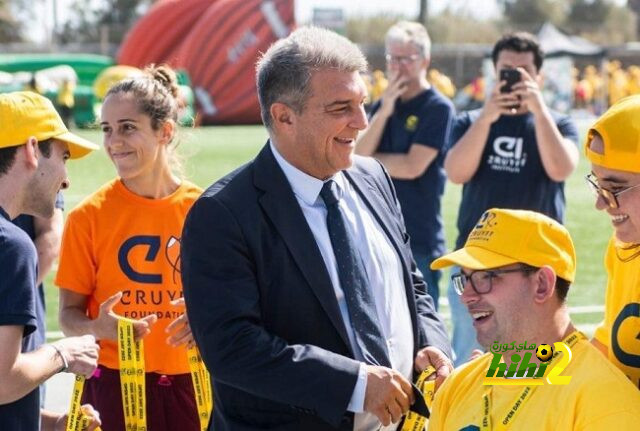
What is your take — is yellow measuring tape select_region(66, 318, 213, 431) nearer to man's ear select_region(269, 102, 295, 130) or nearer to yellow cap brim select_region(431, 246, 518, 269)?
man's ear select_region(269, 102, 295, 130)

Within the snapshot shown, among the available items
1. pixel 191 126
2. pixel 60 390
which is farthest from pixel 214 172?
pixel 191 126

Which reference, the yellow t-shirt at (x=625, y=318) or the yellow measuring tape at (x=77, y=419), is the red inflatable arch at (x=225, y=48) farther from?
the yellow t-shirt at (x=625, y=318)

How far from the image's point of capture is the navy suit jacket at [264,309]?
336 cm

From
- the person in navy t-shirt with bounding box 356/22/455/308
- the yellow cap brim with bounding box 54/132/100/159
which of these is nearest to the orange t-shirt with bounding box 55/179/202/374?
the yellow cap brim with bounding box 54/132/100/159

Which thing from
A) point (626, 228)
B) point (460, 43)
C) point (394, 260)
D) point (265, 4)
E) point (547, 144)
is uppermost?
point (626, 228)

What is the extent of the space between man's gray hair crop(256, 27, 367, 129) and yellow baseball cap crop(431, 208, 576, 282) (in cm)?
71

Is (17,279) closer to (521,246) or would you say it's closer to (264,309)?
(264,309)

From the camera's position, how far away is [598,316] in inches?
377

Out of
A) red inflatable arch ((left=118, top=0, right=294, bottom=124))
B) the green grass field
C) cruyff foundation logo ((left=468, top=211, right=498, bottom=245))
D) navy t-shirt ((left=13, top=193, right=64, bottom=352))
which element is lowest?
red inflatable arch ((left=118, top=0, right=294, bottom=124))

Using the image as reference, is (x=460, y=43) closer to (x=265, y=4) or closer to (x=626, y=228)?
(x=265, y=4)

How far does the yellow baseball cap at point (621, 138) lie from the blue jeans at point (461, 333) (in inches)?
128

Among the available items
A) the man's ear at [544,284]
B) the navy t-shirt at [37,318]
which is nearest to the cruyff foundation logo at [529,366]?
the man's ear at [544,284]

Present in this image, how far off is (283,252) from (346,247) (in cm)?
24

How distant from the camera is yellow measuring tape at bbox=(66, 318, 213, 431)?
4.41m
